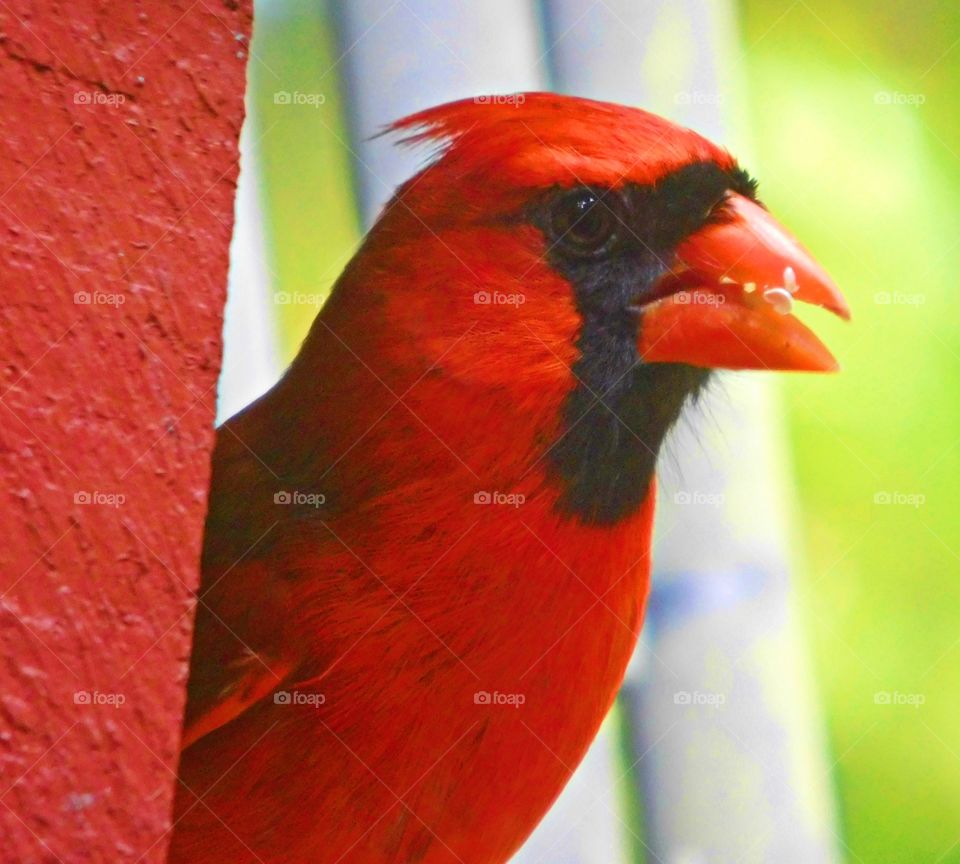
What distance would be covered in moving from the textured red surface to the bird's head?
0.39m

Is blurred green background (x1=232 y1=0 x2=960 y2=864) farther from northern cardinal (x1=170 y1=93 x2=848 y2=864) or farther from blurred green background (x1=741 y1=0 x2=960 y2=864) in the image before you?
northern cardinal (x1=170 y1=93 x2=848 y2=864)

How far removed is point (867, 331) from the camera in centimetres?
188

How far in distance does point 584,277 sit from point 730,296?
23cm

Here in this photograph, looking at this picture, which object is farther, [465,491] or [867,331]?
[867,331]

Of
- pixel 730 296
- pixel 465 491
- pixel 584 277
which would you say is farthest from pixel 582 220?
pixel 465 491

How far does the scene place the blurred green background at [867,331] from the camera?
5.68 feet

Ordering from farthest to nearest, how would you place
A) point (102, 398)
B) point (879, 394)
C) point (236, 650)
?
point (879, 394) → point (236, 650) → point (102, 398)

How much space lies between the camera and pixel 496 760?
148 centimetres

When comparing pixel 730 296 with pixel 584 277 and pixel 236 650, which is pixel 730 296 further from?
pixel 236 650

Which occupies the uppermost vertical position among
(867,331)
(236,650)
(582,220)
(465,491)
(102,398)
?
(582,220)

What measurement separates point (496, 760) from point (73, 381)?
2.54 feet

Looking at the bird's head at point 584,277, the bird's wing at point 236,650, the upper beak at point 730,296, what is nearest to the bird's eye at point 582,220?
the bird's head at point 584,277

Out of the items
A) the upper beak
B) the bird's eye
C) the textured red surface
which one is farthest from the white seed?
the textured red surface

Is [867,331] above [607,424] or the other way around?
above
